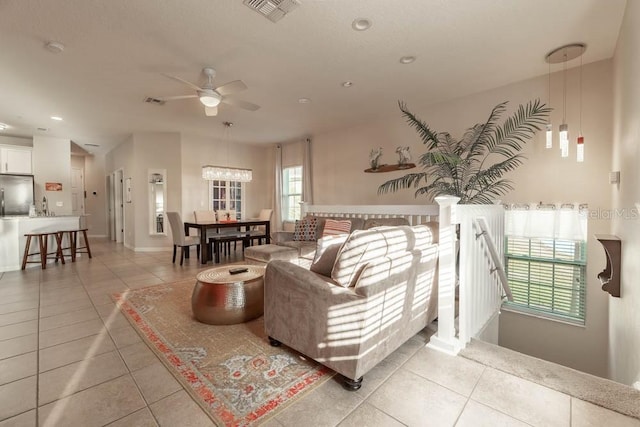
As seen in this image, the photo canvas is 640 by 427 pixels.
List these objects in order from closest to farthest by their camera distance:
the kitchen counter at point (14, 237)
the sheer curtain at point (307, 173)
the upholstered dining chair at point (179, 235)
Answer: the kitchen counter at point (14, 237)
the upholstered dining chair at point (179, 235)
the sheer curtain at point (307, 173)

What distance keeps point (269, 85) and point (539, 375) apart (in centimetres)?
406

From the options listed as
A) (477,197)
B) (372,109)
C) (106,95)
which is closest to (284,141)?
(372,109)

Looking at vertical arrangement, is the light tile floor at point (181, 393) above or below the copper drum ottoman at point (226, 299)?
below

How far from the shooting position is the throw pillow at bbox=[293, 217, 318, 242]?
473 centimetres

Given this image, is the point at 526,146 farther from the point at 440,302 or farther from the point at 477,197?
the point at 440,302

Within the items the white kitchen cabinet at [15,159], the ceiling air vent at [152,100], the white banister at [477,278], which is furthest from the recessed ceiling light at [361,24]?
the white kitchen cabinet at [15,159]

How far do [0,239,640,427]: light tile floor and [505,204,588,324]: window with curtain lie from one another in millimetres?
2250

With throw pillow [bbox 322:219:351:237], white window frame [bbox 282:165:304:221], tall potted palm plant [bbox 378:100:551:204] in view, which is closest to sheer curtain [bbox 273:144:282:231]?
white window frame [bbox 282:165:304:221]

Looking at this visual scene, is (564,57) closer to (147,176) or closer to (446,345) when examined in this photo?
(446,345)

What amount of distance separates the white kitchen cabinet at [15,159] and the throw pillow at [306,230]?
6299 millimetres

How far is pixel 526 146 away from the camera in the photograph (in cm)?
362

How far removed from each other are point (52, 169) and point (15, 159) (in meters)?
0.59

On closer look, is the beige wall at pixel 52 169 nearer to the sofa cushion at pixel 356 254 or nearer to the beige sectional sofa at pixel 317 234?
the beige sectional sofa at pixel 317 234

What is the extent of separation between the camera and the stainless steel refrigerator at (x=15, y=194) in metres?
5.77
